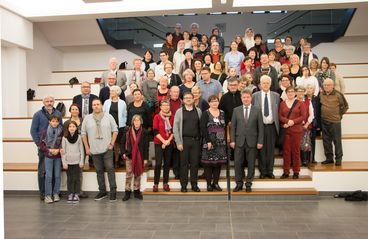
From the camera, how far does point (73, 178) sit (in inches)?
221

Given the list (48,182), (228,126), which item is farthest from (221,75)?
(48,182)

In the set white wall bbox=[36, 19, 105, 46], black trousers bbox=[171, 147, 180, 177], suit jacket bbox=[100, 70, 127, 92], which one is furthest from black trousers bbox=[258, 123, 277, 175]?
white wall bbox=[36, 19, 105, 46]

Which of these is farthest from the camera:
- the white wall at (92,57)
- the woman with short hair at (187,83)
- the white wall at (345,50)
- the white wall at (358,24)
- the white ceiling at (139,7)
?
the white wall at (92,57)

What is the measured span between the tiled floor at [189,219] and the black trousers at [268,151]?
613 mm

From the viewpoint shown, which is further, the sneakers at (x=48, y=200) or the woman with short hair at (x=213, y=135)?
the sneakers at (x=48, y=200)

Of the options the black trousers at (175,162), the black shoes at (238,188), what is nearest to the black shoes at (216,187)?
the black shoes at (238,188)

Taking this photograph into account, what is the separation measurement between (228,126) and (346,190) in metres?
1.94

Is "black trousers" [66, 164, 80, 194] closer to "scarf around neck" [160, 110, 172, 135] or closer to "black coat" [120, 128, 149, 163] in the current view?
"black coat" [120, 128, 149, 163]

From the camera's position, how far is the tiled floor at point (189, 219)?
155 inches

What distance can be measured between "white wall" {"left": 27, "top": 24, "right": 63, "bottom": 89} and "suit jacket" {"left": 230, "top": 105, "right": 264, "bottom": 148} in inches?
224

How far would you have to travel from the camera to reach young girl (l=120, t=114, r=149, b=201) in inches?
216

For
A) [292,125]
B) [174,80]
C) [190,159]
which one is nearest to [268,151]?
[292,125]

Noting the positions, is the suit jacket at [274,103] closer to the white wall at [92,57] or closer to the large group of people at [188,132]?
the large group of people at [188,132]

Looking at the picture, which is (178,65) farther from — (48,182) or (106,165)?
(48,182)
